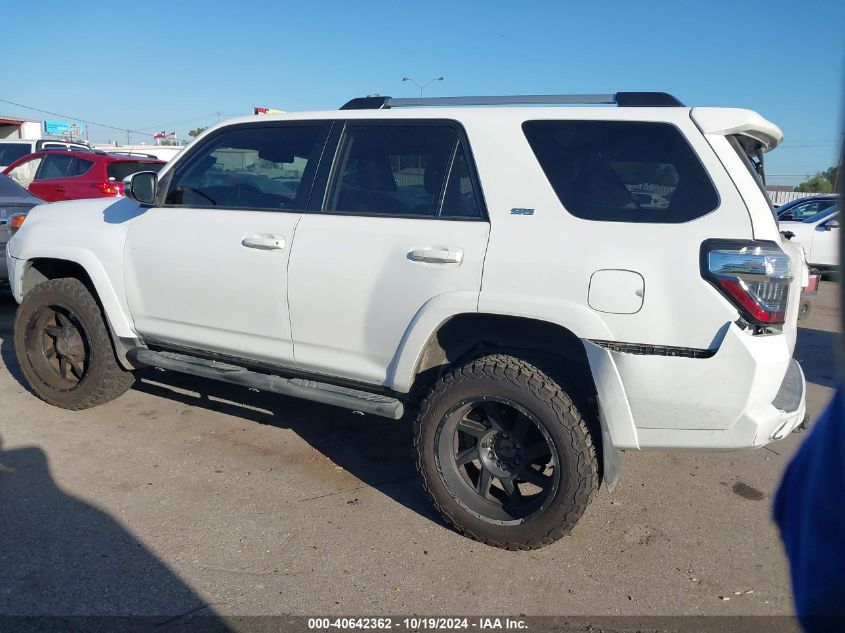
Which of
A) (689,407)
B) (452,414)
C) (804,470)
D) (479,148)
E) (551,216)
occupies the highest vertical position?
(479,148)

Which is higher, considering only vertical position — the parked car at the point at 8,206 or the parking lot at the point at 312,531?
the parked car at the point at 8,206

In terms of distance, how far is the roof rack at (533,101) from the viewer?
332cm

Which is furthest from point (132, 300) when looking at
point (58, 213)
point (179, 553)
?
point (179, 553)

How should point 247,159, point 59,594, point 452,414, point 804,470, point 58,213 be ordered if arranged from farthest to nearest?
point 58,213
point 247,159
point 452,414
point 59,594
point 804,470

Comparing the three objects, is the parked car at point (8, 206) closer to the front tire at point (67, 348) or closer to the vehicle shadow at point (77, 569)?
the front tire at point (67, 348)

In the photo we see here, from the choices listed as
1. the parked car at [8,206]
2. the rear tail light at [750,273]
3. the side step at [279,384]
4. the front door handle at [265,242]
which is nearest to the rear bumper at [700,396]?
the rear tail light at [750,273]

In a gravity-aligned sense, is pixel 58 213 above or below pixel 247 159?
below

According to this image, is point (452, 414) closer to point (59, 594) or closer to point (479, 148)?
point (479, 148)

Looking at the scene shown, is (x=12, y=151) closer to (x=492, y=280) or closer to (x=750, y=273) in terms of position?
(x=492, y=280)

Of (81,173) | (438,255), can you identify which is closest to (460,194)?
(438,255)

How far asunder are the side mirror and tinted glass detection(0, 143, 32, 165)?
1650cm

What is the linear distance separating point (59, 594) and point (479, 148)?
8.78 feet

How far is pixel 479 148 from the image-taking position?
3.49 metres

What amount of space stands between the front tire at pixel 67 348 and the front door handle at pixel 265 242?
1438mm
